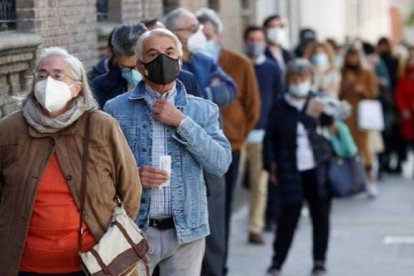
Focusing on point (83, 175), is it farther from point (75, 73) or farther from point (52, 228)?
point (75, 73)

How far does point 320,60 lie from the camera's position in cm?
1454

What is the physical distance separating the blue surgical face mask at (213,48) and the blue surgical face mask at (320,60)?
159 inches

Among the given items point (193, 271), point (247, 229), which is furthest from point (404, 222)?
point (193, 271)

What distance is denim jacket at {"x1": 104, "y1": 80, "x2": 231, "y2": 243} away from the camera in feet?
21.1

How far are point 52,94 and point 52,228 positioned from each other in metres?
0.56

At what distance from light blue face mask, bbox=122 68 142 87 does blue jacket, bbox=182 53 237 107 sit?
4.62 feet

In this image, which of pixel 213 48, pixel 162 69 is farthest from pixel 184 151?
pixel 213 48

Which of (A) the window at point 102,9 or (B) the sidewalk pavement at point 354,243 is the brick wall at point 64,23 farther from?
(B) the sidewalk pavement at point 354,243

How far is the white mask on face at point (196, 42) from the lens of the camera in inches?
341

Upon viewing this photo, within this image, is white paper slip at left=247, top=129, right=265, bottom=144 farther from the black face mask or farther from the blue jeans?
the black face mask

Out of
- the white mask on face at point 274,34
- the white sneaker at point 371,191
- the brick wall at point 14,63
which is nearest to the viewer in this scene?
the brick wall at point 14,63

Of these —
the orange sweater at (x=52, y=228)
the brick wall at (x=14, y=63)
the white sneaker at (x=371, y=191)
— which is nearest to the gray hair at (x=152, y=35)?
the orange sweater at (x=52, y=228)

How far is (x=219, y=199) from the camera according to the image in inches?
331

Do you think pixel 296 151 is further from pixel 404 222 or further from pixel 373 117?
pixel 373 117
